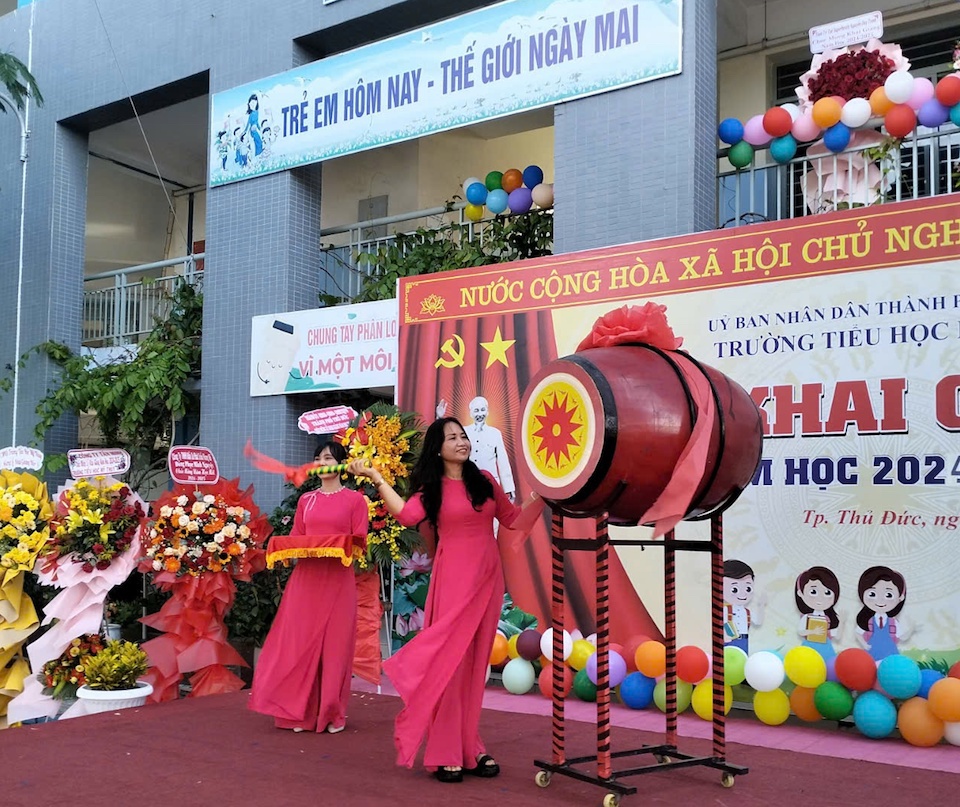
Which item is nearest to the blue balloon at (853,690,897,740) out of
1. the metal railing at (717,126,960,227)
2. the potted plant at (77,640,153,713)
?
the metal railing at (717,126,960,227)

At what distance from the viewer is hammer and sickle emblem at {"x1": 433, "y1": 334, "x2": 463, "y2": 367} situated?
735cm

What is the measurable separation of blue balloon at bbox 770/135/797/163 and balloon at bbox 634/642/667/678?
138 inches

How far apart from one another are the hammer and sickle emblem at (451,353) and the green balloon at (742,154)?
2343 millimetres

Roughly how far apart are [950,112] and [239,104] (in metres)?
6.18

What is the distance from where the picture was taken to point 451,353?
291 inches

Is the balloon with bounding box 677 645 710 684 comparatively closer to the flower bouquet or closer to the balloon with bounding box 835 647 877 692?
the balloon with bounding box 835 647 877 692

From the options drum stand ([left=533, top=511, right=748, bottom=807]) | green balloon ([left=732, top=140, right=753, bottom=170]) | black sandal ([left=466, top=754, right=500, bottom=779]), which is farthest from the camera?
green balloon ([left=732, top=140, right=753, bottom=170])

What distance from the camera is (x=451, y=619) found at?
4566 millimetres

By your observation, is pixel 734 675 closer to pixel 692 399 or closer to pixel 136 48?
pixel 692 399

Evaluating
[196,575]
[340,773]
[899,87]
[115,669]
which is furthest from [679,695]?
[899,87]

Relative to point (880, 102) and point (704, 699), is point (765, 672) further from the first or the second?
point (880, 102)

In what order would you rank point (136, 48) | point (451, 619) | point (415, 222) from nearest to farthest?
point (451, 619), point (136, 48), point (415, 222)

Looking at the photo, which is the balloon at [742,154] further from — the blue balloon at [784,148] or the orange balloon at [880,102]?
the orange balloon at [880,102]

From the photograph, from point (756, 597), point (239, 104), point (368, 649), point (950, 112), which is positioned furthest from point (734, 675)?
point (239, 104)
